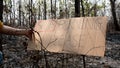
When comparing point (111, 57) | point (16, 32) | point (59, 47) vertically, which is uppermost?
point (16, 32)

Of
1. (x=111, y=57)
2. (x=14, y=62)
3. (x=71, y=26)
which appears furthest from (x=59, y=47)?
(x=111, y=57)

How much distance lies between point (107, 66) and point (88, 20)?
3710 millimetres

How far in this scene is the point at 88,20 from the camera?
Result: 3469 millimetres

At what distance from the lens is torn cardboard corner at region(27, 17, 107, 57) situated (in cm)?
326

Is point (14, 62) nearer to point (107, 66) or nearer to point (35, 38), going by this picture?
point (107, 66)

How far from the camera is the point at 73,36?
11.6ft

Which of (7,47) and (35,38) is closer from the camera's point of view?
(35,38)

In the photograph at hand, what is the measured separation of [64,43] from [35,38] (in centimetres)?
49

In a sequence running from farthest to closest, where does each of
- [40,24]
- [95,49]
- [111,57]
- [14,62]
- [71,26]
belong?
[111,57], [14,62], [40,24], [71,26], [95,49]

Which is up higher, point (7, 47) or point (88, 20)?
point (88, 20)

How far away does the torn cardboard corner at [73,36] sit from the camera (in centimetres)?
326

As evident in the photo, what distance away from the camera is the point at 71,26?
365cm

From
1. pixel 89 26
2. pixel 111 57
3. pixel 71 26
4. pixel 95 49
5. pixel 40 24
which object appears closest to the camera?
pixel 95 49

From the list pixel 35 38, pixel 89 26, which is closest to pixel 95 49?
pixel 89 26
